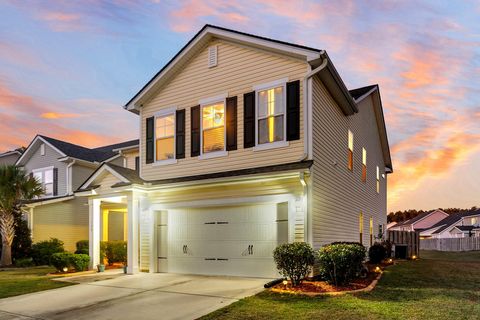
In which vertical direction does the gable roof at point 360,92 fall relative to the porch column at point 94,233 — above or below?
above

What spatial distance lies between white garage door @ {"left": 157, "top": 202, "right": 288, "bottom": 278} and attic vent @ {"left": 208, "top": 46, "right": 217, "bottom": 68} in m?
4.87

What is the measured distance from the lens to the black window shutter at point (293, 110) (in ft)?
38.9

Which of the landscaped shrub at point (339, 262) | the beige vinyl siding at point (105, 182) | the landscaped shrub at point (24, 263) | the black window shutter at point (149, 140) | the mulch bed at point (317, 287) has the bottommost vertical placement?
the landscaped shrub at point (24, 263)

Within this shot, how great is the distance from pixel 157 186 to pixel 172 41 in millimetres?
7714

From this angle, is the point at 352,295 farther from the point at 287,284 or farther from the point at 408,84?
Result: the point at 408,84

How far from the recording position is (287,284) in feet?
33.6

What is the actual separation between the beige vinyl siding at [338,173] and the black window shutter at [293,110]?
523 millimetres

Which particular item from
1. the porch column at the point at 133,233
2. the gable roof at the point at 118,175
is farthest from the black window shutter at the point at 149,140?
the porch column at the point at 133,233

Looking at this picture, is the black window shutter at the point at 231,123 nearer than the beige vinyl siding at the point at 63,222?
Yes

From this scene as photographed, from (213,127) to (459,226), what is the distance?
2064 inches

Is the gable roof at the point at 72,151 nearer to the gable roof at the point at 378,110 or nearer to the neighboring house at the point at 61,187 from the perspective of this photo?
the neighboring house at the point at 61,187

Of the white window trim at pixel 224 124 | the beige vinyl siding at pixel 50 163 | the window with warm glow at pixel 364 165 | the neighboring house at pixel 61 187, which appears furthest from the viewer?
the beige vinyl siding at pixel 50 163

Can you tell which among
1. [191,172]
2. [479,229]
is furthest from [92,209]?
[479,229]

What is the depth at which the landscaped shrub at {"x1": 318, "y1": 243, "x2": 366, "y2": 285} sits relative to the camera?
9.98 metres
